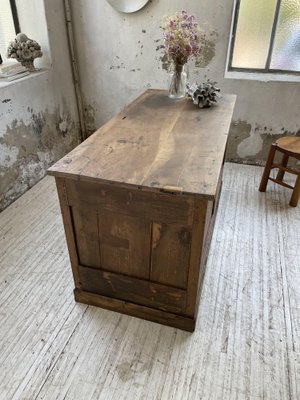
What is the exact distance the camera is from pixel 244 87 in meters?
2.67

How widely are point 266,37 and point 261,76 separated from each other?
30 cm

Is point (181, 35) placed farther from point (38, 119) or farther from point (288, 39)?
point (38, 119)

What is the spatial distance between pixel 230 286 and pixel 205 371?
0.52m

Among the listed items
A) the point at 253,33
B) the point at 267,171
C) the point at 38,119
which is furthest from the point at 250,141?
the point at 38,119

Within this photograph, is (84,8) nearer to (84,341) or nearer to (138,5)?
(138,5)

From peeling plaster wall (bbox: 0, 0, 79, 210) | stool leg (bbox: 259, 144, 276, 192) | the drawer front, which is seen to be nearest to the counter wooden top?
the drawer front

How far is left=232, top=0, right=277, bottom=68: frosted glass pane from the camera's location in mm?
2420

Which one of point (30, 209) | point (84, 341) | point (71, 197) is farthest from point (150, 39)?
point (84, 341)

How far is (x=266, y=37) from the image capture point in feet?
8.23

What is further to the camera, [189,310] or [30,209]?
[30,209]

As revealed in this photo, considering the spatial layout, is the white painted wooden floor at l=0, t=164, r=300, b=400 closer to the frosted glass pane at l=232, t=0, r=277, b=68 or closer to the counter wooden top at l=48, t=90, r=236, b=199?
the counter wooden top at l=48, t=90, r=236, b=199

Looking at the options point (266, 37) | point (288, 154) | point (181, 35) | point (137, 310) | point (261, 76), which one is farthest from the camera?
point (261, 76)

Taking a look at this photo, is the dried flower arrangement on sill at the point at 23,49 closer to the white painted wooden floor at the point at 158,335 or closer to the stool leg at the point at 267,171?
the white painted wooden floor at the point at 158,335

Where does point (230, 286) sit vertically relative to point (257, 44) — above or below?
below
